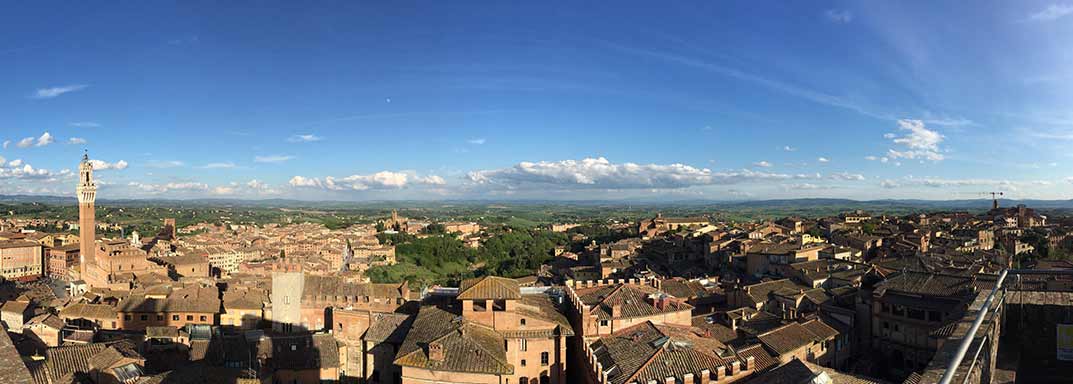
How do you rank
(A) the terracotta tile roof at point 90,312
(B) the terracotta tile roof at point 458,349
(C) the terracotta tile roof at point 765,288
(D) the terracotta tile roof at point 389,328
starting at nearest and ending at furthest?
(B) the terracotta tile roof at point 458,349, (D) the terracotta tile roof at point 389,328, (C) the terracotta tile roof at point 765,288, (A) the terracotta tile roof at point 90,312

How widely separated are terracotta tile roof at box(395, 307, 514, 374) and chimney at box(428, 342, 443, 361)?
2.3 inches

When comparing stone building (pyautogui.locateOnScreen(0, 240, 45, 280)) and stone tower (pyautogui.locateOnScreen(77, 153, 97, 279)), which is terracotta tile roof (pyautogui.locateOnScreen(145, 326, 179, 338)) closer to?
stone tower (pyautogui.locateOnScreen(77, 153, 97, 279))

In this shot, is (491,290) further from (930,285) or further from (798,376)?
(930,285)

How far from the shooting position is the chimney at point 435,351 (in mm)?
19781

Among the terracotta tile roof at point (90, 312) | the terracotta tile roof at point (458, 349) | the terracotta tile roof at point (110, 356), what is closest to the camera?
the terracotta tile roof at point (458, 349)

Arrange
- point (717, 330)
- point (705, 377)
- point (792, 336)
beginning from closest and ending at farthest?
point (705, 377)
point (792, 336)
point (717, 330)

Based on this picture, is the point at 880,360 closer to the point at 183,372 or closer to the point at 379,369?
the point at 379,369

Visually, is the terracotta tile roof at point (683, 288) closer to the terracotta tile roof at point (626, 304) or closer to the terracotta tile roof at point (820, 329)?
the terracotta tile roof at point (820, 329)

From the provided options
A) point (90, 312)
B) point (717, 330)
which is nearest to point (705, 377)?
point (717, 330)

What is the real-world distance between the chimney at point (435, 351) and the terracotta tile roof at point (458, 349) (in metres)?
0.06

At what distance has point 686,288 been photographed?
1473 inches

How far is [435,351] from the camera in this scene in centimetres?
1988

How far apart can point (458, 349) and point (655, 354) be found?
6580 millimetres

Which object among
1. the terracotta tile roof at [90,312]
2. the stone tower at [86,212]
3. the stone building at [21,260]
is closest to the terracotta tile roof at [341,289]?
the terracotta tile roof at [90,312]
